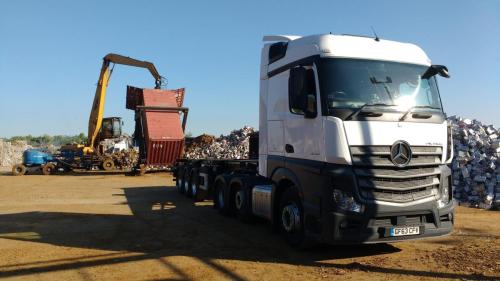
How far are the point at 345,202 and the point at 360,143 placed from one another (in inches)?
32.5

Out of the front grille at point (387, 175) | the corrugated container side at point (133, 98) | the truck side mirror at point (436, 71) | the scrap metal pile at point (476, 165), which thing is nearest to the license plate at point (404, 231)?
the front grille at point (387, 175)

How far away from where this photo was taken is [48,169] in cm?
2547

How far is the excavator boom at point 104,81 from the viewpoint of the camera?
25344 mm

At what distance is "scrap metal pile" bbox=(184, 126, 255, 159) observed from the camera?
95.6 ft

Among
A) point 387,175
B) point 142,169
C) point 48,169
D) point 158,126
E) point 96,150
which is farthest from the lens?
point 96,150

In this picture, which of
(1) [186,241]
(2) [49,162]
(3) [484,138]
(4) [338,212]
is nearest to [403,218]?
(4) [338,212]

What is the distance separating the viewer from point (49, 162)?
2595cm

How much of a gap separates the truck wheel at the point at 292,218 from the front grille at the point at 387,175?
4.16ft

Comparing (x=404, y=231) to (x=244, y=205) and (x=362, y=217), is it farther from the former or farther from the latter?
(x=244, y=205)

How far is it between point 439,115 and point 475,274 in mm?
2305

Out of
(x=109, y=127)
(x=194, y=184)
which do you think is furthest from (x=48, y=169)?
(x=194, y=184)

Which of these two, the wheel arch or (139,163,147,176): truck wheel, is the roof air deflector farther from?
(139,163,147,176): truck wheel

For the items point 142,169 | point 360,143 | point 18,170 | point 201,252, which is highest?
point 360,143

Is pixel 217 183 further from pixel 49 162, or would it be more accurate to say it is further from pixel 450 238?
pixel 49 162
